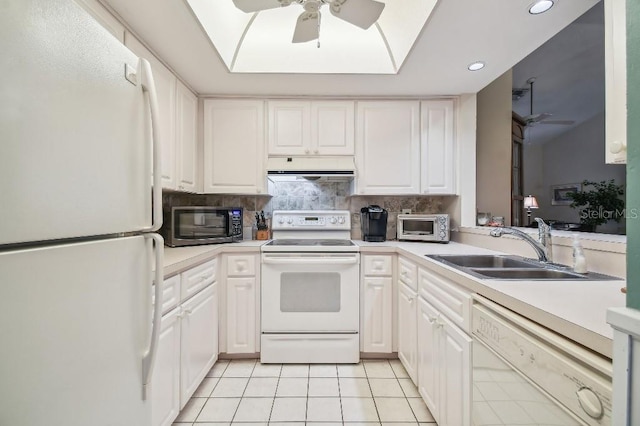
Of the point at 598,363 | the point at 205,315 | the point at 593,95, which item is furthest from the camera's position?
the point at 593,95

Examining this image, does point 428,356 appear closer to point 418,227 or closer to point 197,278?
point 418,227

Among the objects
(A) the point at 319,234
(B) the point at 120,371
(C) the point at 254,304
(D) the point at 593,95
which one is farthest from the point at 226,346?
(D) the point at 593,95

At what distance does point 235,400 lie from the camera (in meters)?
1.76

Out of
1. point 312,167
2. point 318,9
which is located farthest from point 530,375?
point 312,167

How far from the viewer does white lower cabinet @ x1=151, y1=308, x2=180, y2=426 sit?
128cm

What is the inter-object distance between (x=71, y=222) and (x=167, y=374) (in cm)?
117

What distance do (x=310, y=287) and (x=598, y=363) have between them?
1706mm

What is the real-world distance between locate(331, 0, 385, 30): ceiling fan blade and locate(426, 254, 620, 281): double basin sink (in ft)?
4.53

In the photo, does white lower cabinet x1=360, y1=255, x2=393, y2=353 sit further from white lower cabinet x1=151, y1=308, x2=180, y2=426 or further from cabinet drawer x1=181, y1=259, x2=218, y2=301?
white lower cabinet x1=151, y1=308, x2=180, y2=426

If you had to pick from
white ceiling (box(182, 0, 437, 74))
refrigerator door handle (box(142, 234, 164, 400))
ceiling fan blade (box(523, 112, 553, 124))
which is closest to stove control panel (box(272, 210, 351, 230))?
white ceiling (box(182, 0, 437, 74))

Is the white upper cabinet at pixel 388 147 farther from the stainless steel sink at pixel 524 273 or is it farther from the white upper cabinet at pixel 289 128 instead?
the stainless steel sink at pixel 524 273

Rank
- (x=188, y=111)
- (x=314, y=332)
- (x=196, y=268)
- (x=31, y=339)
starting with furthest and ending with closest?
(x=188, y=111)
(x=314, y=332)
(x=196, y=268)
(x=31, y=339)

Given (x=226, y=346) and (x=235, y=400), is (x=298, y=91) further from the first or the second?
(x=235, y=400)

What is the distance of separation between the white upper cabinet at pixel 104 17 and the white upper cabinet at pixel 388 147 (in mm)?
1767
